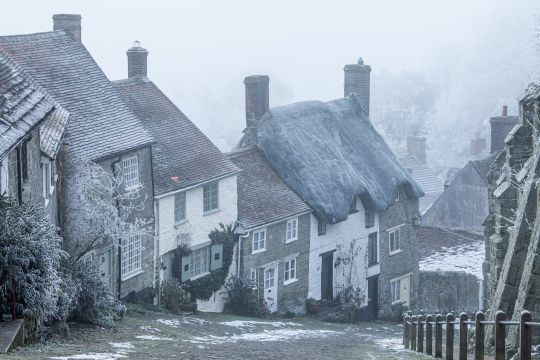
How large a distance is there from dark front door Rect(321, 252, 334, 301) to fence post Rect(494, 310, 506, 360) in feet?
91.4

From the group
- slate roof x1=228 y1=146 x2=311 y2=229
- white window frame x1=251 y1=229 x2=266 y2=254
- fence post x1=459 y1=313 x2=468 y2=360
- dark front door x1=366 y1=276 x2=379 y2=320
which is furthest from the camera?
dark front door x1=366 y1=276 x2=379 y2=320

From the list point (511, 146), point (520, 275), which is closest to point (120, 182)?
point (511, 146)

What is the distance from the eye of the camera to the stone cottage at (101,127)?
30344 mm

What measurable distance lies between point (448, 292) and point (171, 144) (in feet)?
51.7

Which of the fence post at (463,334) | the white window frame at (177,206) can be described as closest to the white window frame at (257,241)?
the white window frame at (177,206)

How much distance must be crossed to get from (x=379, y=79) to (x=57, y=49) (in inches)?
4858

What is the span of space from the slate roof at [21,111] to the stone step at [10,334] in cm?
283

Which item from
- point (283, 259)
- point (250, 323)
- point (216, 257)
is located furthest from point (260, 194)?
point (250, 323)

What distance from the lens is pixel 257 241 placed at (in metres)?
38.6

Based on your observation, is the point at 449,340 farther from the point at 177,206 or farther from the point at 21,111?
the point at 177,206

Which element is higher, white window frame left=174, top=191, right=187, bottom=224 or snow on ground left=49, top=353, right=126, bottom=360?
white window frame left=174, top=191, right=187, bottom=224

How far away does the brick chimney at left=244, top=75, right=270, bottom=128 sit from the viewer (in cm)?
4306

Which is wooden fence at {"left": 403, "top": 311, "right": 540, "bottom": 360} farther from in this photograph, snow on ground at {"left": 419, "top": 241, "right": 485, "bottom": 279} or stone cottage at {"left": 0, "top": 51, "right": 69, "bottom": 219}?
snow on ground at {"left": 419, "top": 241, "right": 485, "bottom": 279}

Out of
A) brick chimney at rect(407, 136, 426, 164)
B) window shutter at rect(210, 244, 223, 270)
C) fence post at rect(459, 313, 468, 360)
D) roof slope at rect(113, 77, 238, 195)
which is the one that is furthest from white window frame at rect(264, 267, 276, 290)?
brick chimney at rect(407, 136, 426, 164)
